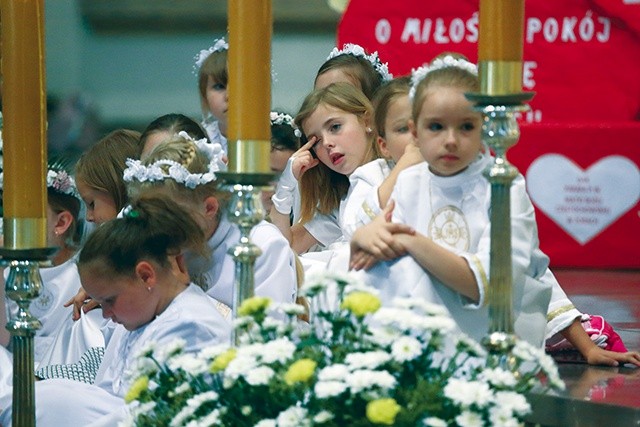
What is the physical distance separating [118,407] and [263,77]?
1.15 metres

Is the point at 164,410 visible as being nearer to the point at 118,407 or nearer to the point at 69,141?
the point at 118,407

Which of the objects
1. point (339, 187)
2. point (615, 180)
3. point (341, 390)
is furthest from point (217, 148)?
point (615, 180)

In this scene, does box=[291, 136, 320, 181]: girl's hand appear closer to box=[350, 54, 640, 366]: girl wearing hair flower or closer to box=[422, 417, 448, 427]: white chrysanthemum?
box=[350, 54, 640, 366]: girl wearing hair flower

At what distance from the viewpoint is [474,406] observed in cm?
173

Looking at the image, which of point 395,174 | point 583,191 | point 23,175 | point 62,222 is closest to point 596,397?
point 395,174

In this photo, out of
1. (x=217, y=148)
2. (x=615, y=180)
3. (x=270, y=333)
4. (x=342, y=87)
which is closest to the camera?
(x=270, y=333)

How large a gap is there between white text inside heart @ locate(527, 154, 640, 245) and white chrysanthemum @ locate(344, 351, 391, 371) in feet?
13.3

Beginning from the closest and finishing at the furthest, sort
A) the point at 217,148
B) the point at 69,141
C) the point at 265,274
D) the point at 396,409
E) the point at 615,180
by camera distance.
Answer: the point at 396,409 < the point at 265,274 < the point at 217,148 < the point at 615,180 < the point at 69,141

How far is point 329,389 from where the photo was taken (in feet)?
5.59

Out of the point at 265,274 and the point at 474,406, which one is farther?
the point at 265,274

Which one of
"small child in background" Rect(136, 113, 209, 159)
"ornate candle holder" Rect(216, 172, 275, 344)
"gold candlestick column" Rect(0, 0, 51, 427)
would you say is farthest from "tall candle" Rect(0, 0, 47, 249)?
"small child in background" Rect(136, 113, 209, 159)

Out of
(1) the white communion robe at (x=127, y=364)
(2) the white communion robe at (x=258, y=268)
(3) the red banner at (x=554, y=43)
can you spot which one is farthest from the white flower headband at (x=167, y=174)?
(3) the red banner at (x=554, y=43)

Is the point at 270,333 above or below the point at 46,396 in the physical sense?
above

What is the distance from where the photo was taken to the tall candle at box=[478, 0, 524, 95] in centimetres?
194
